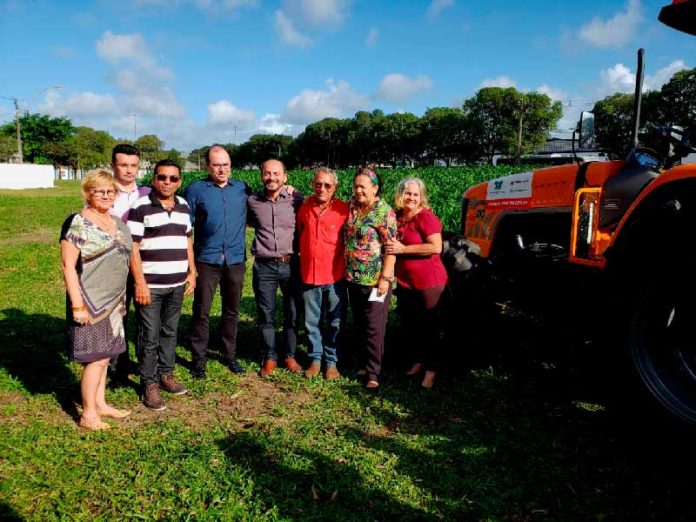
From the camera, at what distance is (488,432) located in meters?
3.52

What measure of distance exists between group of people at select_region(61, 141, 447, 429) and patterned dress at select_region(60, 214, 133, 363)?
1cm

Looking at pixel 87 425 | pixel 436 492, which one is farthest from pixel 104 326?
pixel 436 492

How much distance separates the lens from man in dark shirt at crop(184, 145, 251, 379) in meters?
4.30

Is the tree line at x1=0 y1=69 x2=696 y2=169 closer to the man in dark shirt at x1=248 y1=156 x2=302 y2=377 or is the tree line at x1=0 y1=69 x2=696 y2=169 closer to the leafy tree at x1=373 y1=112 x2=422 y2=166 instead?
the leafy tree at x1=373 y1=112 x2=422 y2=166

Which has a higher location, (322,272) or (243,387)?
(322,272)

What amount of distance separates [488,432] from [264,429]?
5.15 feet

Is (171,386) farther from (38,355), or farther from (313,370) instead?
(38,355)

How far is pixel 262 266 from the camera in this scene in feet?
14.8

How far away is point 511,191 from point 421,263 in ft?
3.34

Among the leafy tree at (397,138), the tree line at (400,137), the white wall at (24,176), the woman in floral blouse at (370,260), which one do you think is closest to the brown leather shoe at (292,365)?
the woman in floral blouse at (370,260)

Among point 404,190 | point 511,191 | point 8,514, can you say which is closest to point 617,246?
point 511,191

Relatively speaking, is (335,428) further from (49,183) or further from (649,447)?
(49,183)

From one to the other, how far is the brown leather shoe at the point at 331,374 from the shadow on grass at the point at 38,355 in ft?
6.56

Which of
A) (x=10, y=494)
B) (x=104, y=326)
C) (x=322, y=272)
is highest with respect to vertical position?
(x=322, y=272)
